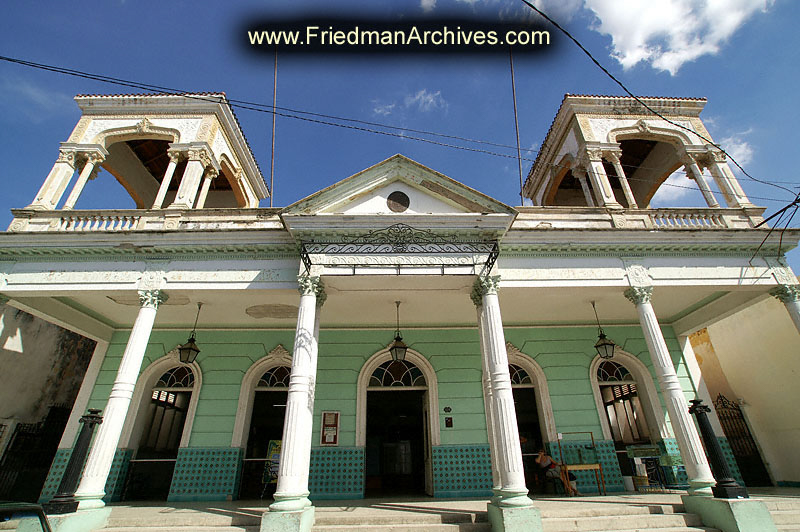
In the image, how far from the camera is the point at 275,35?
6277 millimetres

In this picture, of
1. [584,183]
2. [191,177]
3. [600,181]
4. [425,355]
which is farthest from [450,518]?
[191,177]

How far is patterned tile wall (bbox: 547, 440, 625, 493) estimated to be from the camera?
8.60 metres

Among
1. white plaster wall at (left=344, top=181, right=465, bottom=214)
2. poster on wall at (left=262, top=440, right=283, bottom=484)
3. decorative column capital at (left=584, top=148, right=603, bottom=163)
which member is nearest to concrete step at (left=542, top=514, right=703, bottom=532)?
white plaster wall at (left=344, top=181, right=465, bottom=214)

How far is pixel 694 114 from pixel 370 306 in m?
10.4

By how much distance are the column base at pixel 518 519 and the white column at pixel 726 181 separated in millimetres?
8589

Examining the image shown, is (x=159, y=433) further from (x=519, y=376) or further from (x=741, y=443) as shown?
(x=741, y=443)

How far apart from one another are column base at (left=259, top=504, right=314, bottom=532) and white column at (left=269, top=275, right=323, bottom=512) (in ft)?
0.26

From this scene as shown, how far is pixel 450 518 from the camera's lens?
598 centimetres

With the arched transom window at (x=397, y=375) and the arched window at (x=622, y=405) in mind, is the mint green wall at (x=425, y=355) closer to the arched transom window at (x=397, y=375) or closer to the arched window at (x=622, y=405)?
the arched transom window at (x=397, y=375)

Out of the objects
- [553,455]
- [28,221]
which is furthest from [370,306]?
[28,221]

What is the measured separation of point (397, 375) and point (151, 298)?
5.75 m

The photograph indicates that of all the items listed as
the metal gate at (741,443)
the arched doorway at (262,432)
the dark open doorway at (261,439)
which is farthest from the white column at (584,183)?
the dark open doorway at (261,439)

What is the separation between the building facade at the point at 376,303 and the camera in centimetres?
723

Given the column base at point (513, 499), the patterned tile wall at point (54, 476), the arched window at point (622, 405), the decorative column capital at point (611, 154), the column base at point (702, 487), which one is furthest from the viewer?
the decorative column capital at point (611, 154)
